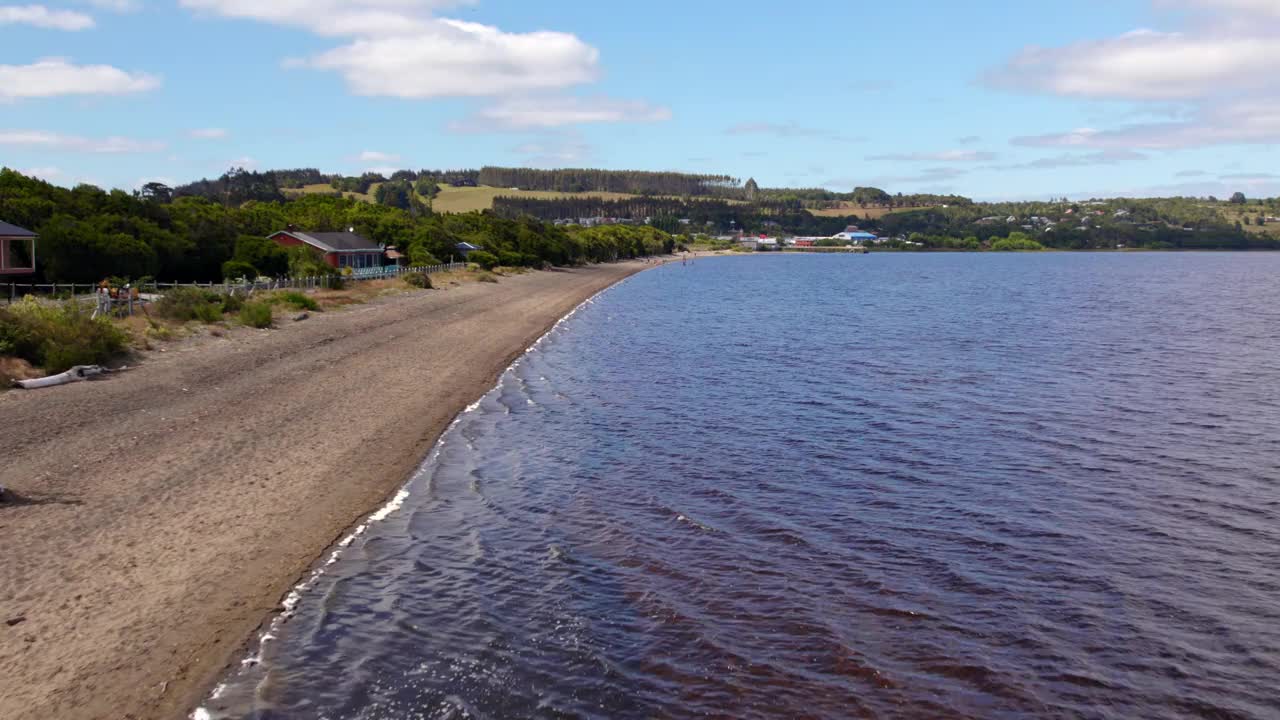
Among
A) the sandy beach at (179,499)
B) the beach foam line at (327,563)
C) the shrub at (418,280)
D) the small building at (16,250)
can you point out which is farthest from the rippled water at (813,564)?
the shrub at (418,280)

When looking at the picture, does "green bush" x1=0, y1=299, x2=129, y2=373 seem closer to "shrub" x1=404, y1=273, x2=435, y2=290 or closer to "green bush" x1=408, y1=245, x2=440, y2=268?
"shrub" x1=404, y1=273, x2=435, y2=290

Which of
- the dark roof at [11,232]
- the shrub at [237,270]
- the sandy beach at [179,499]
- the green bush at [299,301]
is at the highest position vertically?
the dark roof at [11,232]

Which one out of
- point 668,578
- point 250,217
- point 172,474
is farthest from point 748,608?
point 250,217

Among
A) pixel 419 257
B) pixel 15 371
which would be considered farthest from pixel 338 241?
pixel 15 371

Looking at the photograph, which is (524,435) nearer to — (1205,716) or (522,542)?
(522,542)

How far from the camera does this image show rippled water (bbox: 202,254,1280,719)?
1062cm

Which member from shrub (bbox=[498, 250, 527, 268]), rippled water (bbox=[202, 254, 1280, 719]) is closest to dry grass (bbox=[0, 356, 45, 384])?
rippled water (bbox=[202, 254, 1280, 719])

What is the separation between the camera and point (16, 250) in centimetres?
A: 4509

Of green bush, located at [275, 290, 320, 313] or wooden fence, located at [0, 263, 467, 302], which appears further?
green bush, located at [275, 290, 320, 313]

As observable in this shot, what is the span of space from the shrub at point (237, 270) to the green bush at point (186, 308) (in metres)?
15.9

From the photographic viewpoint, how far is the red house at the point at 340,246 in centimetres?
7212

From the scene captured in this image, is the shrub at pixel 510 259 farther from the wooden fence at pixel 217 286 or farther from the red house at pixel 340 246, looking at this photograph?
the wooden fence at pixel 217 286

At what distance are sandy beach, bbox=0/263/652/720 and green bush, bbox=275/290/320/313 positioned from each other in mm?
13784

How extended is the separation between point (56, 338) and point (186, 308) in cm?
1085
